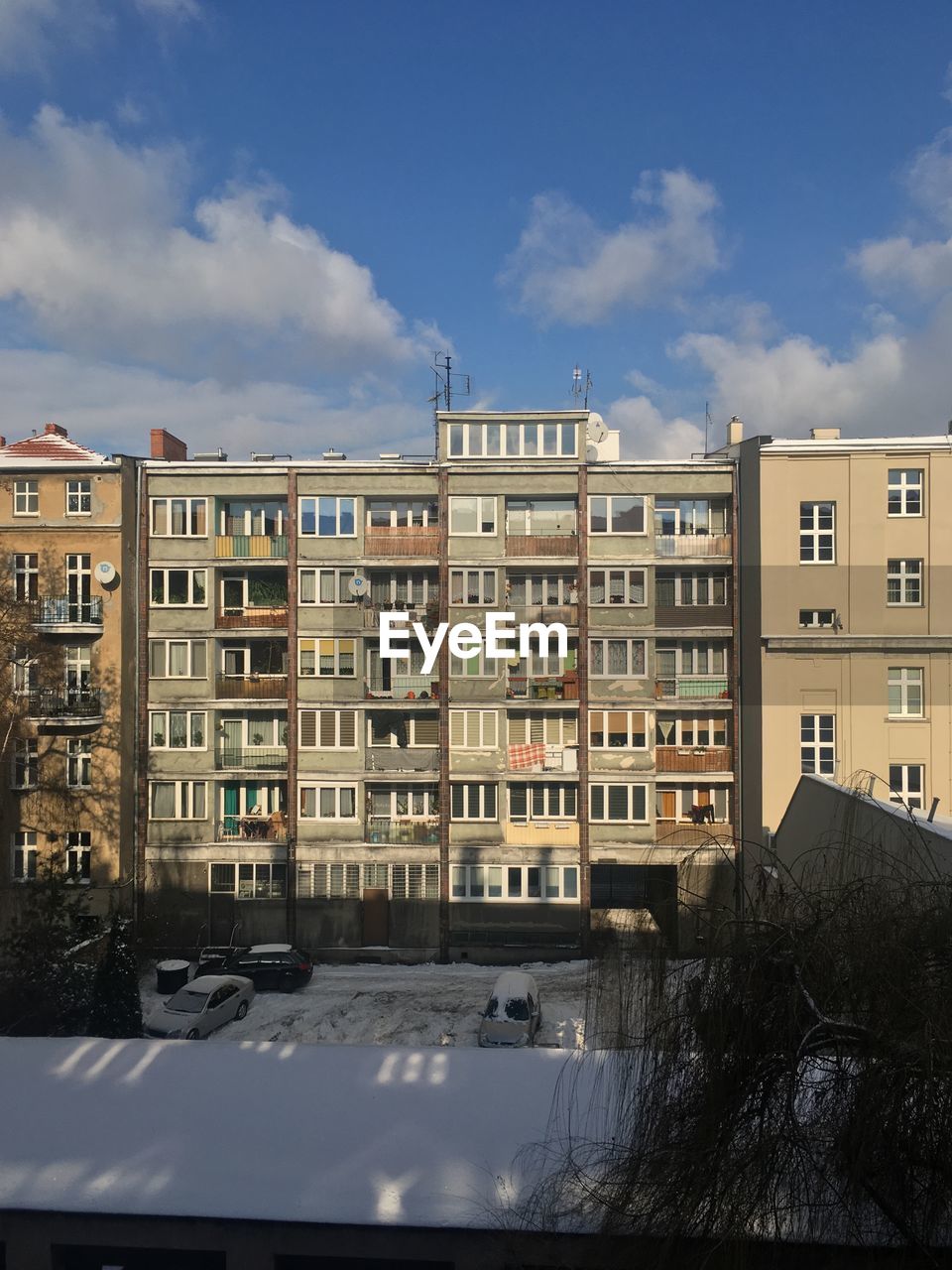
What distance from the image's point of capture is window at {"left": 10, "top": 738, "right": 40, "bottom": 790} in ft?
92.0

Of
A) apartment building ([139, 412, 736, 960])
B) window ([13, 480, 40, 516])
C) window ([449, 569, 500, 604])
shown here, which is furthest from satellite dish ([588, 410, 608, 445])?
window ([13, 480, 40, 516])

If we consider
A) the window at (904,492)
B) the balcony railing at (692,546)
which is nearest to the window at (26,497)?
the balcony railing at (692,546)

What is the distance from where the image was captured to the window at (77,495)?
28.6 m

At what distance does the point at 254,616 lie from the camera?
29.1 metres

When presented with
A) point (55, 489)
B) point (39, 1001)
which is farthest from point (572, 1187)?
point (55, 489)

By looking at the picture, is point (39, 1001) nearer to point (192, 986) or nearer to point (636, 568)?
point (192, 986)

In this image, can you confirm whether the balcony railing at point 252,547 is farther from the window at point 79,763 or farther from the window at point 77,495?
the window at point 79,763

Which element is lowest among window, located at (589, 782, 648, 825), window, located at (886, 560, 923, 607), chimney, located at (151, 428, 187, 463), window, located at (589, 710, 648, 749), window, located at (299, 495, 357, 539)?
window, located at (589, 782, 648, 825)

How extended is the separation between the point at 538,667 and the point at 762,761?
25.2 feet

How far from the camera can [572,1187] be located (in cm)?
880

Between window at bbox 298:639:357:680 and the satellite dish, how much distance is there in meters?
10.9

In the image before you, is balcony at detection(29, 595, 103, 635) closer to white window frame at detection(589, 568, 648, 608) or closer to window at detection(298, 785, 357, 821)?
window at detection(298, 785, 357, 821)

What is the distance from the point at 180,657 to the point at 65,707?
3.82 meters

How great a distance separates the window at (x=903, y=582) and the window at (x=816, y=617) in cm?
175
